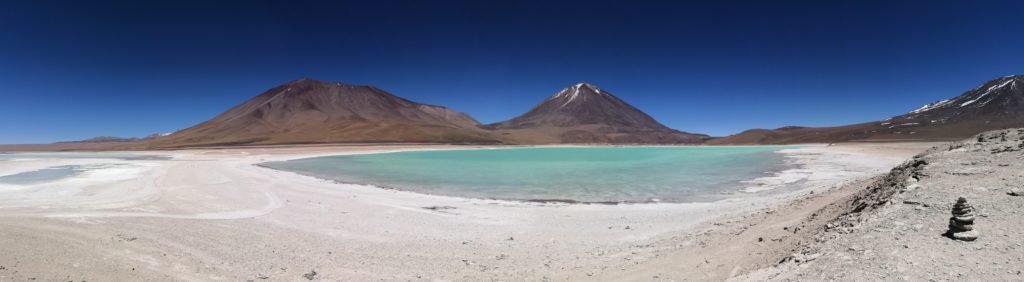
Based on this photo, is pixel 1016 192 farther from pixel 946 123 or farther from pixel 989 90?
pixel 989 90

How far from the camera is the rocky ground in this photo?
12.4 feet

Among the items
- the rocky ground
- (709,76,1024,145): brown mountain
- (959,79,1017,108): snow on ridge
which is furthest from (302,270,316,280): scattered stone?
(959,79,1017,108): snow on ridge

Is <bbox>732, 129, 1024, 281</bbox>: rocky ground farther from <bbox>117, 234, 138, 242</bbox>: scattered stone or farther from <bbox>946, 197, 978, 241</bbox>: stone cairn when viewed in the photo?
<bbox>117, 234, 138, 242</bbox>: scattered stone

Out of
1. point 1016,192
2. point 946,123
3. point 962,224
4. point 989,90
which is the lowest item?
point 962,224

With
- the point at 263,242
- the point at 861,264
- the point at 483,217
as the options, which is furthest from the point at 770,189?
the point at 263,242

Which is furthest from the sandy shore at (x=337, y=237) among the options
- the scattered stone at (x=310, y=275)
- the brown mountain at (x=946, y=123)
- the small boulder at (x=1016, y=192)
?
the brown mountain at (x=946, y=123)

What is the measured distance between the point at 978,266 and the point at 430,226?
8090 millimetres

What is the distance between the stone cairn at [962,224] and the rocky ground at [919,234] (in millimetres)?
66

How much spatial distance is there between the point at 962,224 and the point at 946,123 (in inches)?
6480

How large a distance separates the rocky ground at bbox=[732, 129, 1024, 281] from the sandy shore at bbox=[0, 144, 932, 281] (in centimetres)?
125

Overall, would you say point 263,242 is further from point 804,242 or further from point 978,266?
point 978,266

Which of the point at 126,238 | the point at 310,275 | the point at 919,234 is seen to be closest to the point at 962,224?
the point at 919,234

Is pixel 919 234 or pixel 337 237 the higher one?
pixel 919 234

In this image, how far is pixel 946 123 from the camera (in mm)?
123188
